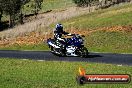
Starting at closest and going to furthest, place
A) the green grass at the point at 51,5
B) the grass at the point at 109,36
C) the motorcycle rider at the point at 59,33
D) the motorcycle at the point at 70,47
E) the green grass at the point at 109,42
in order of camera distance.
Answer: the motorcycle rider at the point at 59,33 < the motorcycle at the point at 70,47 < the green grass at the point at 109,42 < the grass at the point at 109,36 < the green grass at the point at 51,5

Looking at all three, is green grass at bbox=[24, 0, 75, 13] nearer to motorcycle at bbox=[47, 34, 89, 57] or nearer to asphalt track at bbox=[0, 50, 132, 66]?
motorcycle at bbox=[47, 34, 89, 57]

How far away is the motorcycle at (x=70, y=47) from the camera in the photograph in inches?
1158

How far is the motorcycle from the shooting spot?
96.5 feet

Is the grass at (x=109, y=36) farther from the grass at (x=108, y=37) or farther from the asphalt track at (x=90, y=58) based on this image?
the asphalt track at (x=90, y=58)

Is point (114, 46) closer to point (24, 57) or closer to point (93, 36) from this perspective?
point (93, 36)

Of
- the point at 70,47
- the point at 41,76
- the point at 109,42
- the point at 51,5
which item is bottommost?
the point at 51,5

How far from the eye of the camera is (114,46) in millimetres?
38062

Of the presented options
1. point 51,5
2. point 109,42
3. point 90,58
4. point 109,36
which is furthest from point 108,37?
point 51,5

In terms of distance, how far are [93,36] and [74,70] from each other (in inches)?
860

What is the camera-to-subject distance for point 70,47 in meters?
30.2

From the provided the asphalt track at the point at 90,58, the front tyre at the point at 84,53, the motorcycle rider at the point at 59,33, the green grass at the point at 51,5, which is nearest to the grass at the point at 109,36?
the motorcycle rider at the point at 59,33

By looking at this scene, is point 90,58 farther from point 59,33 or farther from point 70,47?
point 59,33

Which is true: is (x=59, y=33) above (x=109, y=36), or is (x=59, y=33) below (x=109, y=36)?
above

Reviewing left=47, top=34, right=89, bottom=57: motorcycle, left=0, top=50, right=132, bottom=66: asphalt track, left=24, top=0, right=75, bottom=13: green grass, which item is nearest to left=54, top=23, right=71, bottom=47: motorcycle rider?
left=47, top=34, right=89, bottom=57: motorcycle
